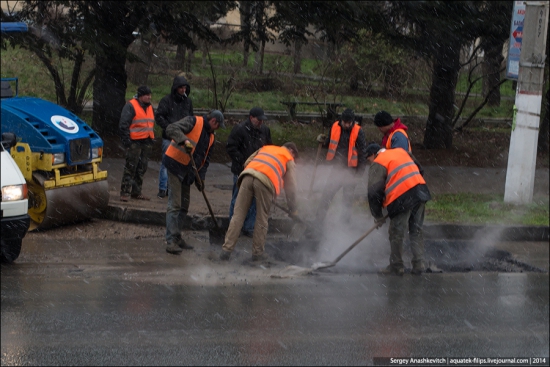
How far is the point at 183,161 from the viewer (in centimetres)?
827

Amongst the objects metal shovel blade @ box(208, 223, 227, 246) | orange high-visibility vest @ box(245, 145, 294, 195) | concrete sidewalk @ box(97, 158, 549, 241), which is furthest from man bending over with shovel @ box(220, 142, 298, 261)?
concrete sidewalk @ box(97, 158, 549, 241)

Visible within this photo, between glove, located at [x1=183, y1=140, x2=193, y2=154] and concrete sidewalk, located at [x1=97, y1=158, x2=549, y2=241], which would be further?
concrete sidewalk, located at [x1=97, y1=158, x2=549, y2=241]

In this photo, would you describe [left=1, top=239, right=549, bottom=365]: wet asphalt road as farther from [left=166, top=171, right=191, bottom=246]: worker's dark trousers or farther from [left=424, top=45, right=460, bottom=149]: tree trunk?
[left=424, top=45, right=460, bottom=149]: tree trunk

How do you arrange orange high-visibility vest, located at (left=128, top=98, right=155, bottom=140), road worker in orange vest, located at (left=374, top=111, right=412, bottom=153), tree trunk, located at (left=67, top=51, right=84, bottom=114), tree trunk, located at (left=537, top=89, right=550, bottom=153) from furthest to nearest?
tree trunk, located at (left=537, top=89, right=550, bottom=153) < tree trunk, located at (left=67, top=51, right=84, bottom=114) < orange high-visibility vest, located at (left=128, top=98, right=155, bottom=140) < road worker in orange vest, located at (left=374, top=111, right=412, bottom=153)

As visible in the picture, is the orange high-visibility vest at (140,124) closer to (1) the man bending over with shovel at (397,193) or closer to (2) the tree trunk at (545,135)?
(1) the man bending over with shovel at (397,193)

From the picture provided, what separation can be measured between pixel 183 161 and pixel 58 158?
1.65m

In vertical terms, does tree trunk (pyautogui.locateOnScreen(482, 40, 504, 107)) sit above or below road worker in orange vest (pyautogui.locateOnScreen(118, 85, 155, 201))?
above

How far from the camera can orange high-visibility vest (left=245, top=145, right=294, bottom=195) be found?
7852 millimetres

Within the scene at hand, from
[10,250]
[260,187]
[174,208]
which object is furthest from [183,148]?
[10,250]

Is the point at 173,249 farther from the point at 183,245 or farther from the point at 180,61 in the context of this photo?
the point at 180,61

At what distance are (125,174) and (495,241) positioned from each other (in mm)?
5142

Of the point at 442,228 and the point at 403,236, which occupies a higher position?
the point at 403,236

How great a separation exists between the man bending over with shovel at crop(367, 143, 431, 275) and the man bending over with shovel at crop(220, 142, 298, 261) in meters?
0.96

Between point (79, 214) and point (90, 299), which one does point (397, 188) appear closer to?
point (90, 299)
